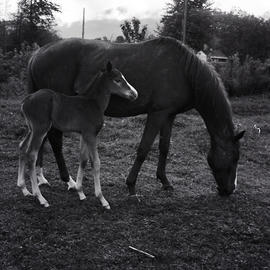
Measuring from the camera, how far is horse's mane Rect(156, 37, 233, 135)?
18.8ft

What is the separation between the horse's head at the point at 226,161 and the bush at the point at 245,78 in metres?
14.7

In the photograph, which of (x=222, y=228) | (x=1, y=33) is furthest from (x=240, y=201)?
(x=1, y=33)

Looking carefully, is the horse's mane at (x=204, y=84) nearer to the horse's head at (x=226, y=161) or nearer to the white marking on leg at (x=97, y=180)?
the horse's head at (x=226, y=161)

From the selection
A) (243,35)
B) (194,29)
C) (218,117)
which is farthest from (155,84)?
(194,29)

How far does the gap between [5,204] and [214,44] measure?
119 ft

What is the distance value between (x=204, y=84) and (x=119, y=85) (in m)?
1.15

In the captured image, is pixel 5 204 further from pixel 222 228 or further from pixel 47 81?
pixel 222 228

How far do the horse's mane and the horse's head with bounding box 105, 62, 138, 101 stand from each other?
0.89 meters

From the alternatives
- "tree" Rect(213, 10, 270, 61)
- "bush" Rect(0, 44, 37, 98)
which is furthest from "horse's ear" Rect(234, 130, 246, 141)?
"tree" Rect(213, 10, 270, 61)

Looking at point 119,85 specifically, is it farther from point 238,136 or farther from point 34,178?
point 238,136

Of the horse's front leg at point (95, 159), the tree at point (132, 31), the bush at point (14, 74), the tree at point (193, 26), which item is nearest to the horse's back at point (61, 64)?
the horse's front leg at point (95, 159)

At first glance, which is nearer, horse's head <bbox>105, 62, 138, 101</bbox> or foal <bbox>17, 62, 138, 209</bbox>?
foal <bbox>17, 62, 138, 209</bbox>

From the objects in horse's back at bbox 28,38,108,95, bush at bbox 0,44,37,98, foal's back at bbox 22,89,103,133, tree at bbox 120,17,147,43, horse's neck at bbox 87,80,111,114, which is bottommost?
bush at bbox 0,44,37,98

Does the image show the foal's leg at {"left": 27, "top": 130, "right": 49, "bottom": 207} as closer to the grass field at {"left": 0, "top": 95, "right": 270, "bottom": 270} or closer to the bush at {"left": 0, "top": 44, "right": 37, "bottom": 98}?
the grass field at {"left": 0, "top": 95, "right": 270, "bottom": 270}
